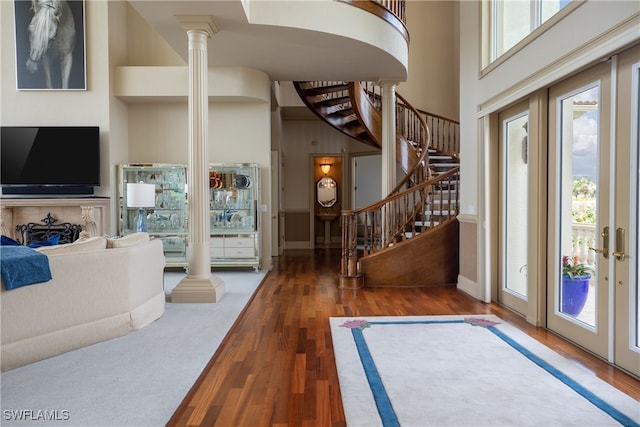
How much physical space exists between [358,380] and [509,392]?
0.91 meters

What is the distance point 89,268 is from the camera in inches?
A: 135

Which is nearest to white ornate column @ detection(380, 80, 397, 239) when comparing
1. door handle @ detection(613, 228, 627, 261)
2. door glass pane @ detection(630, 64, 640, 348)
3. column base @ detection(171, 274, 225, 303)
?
column base @ detection(171, 274, 225, 303)

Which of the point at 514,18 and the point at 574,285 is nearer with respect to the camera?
the point at 574,285

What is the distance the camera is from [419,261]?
19.5 feet

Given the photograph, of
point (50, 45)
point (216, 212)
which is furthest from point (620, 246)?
point (50, 45)

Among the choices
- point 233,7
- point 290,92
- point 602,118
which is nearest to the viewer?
point 602,118

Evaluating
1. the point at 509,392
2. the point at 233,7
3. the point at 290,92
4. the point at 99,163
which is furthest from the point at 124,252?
the point at 290,92

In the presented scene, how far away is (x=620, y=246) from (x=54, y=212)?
692 cm

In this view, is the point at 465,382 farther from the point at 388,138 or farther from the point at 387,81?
the point at 387,81

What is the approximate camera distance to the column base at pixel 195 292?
4902 mm

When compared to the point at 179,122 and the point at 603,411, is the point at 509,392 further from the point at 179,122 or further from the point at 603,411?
the point at 179,122

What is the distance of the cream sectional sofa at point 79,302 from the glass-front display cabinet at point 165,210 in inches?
117

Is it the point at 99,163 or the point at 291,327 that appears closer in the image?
the point at 291,327

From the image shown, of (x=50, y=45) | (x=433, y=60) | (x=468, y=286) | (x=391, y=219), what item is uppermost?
(x=433, y=60)
